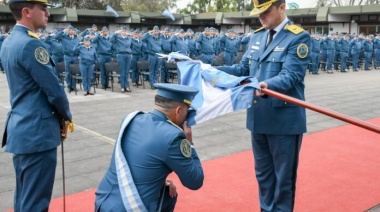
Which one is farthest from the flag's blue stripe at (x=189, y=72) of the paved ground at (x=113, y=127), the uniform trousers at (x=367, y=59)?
the uniform trousers at (x=367, y=59)

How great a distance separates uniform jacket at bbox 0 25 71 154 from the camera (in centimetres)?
261

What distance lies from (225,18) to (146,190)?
30976mm

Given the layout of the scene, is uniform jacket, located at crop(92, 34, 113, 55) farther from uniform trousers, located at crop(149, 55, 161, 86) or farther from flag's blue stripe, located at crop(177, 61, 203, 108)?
flag's blue stripe, located at crop(177, 61, 203, 108)

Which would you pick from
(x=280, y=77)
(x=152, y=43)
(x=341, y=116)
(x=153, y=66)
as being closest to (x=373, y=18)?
(x=152, y=43)

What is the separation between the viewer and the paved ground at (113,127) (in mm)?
4621

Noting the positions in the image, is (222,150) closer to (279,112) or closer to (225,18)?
(279,112)

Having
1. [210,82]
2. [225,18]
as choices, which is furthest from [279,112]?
[225,18]

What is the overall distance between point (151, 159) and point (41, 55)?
110 centimetres

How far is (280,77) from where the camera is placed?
2.79 meters

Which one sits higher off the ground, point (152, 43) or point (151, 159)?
point (152, 43)

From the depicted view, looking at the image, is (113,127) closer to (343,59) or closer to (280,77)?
(280,77)

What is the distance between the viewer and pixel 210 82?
3119 mm

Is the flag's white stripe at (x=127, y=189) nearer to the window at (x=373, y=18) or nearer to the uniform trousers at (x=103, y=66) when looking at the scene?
the uniform trousers at (x=103, y=66)

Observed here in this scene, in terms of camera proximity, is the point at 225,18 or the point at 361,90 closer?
the point at 361,90
